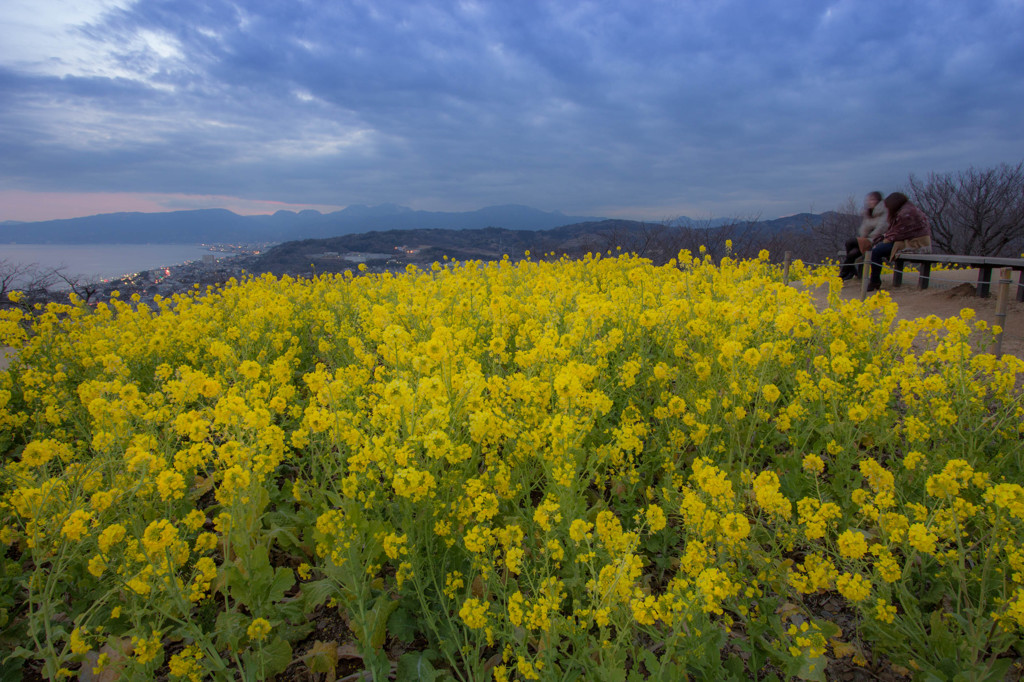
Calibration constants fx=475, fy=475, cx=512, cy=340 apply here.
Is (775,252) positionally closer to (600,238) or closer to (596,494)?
(600,238)

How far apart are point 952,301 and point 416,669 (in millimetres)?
11083

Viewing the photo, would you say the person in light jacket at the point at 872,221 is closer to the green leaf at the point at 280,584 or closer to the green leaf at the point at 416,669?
the green leaf at the point at 416,669

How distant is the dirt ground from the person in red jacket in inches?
27.0

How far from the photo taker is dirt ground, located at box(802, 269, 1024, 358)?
6901mm

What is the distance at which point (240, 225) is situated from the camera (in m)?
123

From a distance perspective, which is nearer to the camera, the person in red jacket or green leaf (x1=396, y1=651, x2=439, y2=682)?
green leaf (x1=396, y1=651, x2=439, y2=682)

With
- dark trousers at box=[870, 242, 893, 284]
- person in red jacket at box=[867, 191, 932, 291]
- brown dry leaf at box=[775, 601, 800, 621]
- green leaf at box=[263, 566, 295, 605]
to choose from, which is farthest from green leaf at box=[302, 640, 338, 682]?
dark trousers at box=[870, 242, 893, 284]

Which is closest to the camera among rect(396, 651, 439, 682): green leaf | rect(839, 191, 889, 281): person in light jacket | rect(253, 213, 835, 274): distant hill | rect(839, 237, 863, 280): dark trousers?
rect(396, 651, 439, 682): green leaf

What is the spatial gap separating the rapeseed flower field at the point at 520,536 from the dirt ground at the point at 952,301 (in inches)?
171

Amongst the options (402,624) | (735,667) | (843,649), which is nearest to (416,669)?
(402,624)

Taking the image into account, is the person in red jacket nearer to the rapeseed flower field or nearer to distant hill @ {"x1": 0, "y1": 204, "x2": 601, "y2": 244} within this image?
the rapeseed flower field

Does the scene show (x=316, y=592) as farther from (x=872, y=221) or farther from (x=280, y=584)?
(x=872, y=221)

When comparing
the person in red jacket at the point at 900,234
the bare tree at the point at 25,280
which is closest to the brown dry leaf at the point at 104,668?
the bare tree at the point at 25,280

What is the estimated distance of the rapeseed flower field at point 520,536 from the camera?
1.94 metres
